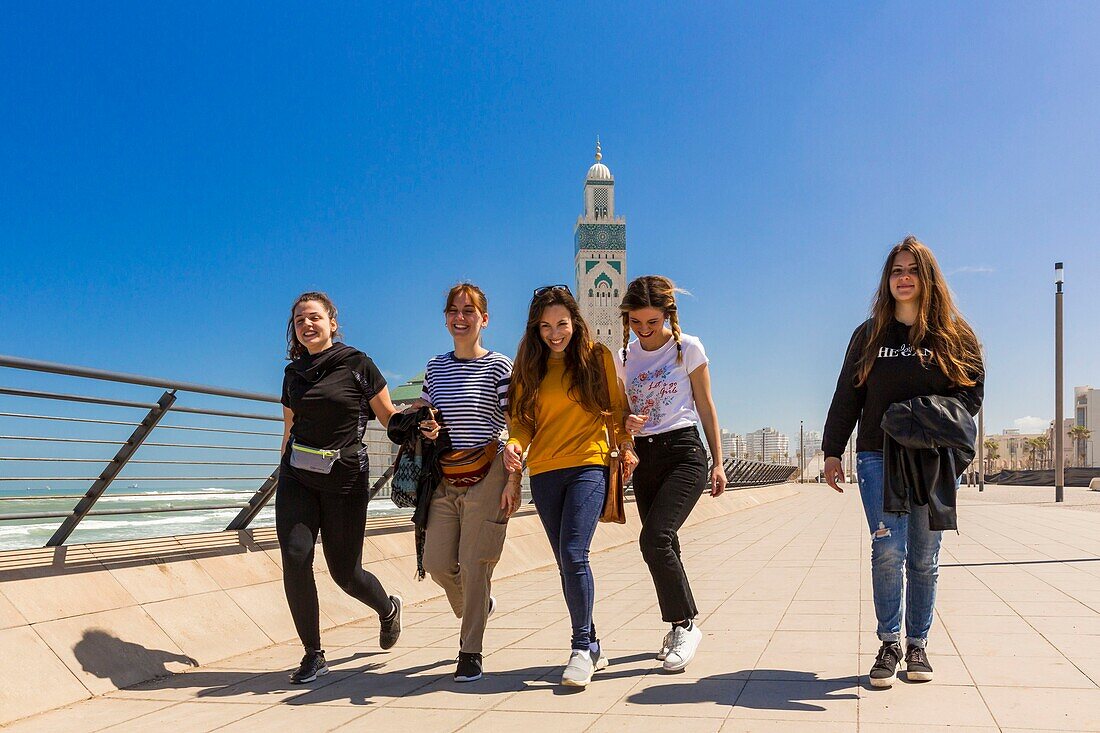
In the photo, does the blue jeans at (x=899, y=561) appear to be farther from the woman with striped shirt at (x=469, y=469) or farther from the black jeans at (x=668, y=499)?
the woman with striped shirt at (x=469, y=469)

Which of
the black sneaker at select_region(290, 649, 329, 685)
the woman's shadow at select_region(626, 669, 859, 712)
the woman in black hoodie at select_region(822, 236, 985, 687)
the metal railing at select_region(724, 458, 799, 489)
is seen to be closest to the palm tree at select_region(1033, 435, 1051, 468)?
the metal railing at select_region(724, 458, 799, 489)

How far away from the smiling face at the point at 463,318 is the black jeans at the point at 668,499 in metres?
0.95

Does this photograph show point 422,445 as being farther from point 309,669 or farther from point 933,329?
point 933,329

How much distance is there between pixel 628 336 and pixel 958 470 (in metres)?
1.61

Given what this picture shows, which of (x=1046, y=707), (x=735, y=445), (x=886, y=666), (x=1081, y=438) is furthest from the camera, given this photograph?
(x=1081, y=438)

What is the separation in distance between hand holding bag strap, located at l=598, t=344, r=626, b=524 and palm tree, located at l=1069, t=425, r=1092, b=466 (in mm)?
127342

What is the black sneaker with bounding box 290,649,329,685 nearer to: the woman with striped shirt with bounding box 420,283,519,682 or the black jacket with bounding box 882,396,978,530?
the woman with striped shirt with bounding box 420,283,519,682

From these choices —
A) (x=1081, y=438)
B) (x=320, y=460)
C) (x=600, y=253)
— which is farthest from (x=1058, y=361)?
(x=1081, y=438)

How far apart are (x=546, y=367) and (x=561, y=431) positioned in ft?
1.02

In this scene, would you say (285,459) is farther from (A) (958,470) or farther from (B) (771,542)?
(B) (771,542)

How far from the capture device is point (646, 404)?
4.19 meters

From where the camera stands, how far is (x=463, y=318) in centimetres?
420

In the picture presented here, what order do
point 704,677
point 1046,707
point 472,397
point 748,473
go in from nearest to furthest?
1. point 1046,707
2. point 704,677
3. point 472,397
4. point 748,473

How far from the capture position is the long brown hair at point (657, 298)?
4.19 m
